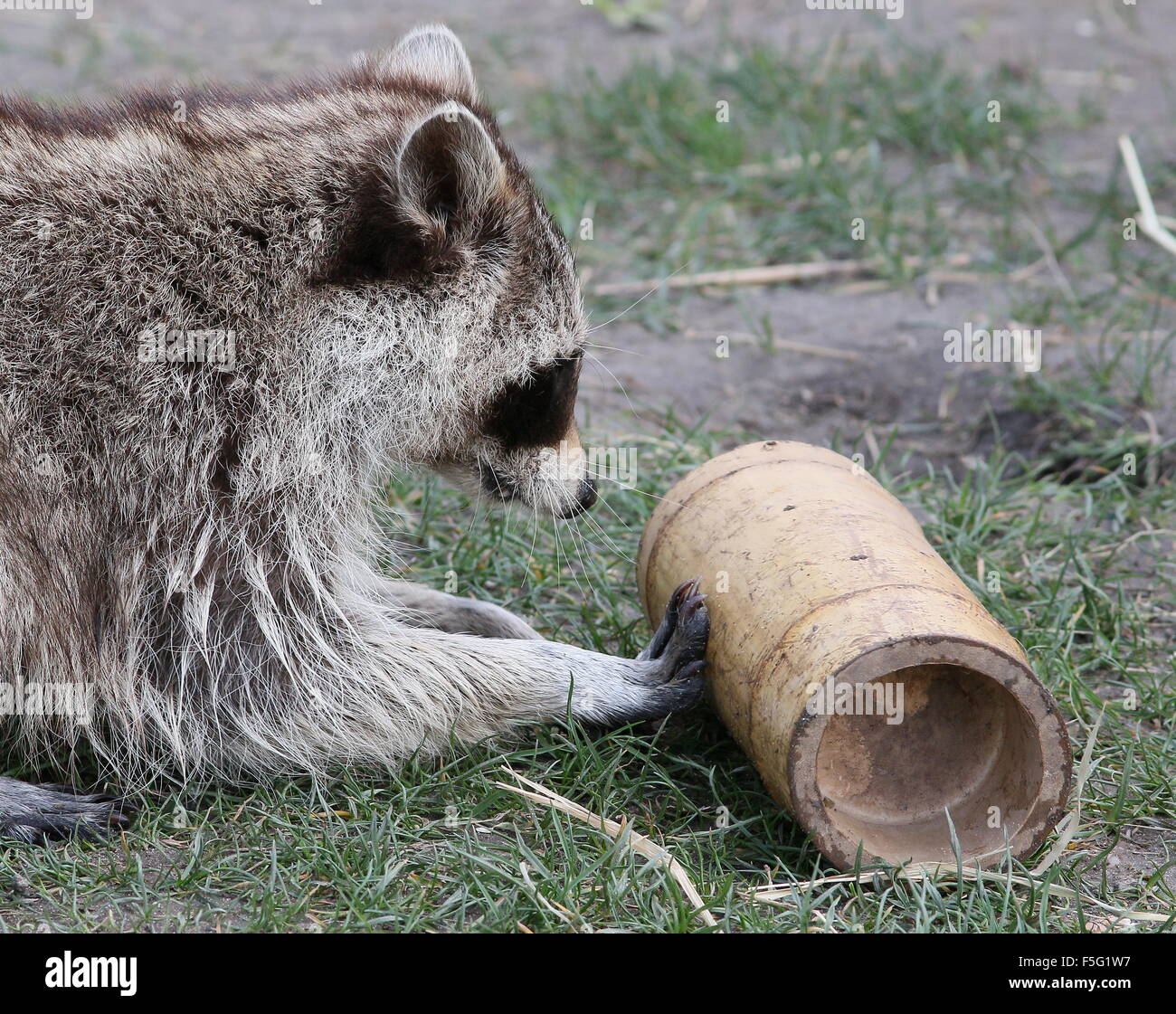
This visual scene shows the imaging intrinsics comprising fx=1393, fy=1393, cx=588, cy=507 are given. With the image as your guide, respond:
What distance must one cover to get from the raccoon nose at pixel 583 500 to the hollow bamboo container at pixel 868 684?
0.59 meters

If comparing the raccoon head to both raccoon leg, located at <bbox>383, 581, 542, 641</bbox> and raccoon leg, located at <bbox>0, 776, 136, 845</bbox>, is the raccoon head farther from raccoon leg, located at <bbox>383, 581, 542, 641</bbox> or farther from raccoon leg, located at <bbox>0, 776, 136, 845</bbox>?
raccoon leg, located at <bbox>0, 776, 136, 845</bbox>

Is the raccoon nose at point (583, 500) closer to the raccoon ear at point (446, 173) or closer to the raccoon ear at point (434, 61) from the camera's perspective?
the raccoon ear at point (446, 173)

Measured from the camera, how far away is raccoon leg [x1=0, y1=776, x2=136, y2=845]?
152 inches

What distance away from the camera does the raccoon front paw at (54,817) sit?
3.86 metres

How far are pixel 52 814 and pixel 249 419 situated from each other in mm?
1236

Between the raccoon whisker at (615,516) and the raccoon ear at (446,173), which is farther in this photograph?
the raccoon whisker at (615,516)

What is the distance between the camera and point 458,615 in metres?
4.81

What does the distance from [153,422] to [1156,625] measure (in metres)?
3.46

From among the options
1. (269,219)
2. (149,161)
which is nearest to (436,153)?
(269,219)

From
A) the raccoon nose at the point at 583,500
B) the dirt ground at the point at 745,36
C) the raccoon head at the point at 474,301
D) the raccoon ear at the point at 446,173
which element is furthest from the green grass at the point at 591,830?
the raccoon ear at the point at 446,173

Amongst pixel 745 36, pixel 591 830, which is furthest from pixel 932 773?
pixel 745 36

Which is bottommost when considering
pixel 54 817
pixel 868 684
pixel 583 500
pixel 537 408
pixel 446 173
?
pixel 54 817

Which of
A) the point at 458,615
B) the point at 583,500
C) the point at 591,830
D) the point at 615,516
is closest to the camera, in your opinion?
the point at 591,830

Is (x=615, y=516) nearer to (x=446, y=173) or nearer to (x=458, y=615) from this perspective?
(x=458, y=615)
